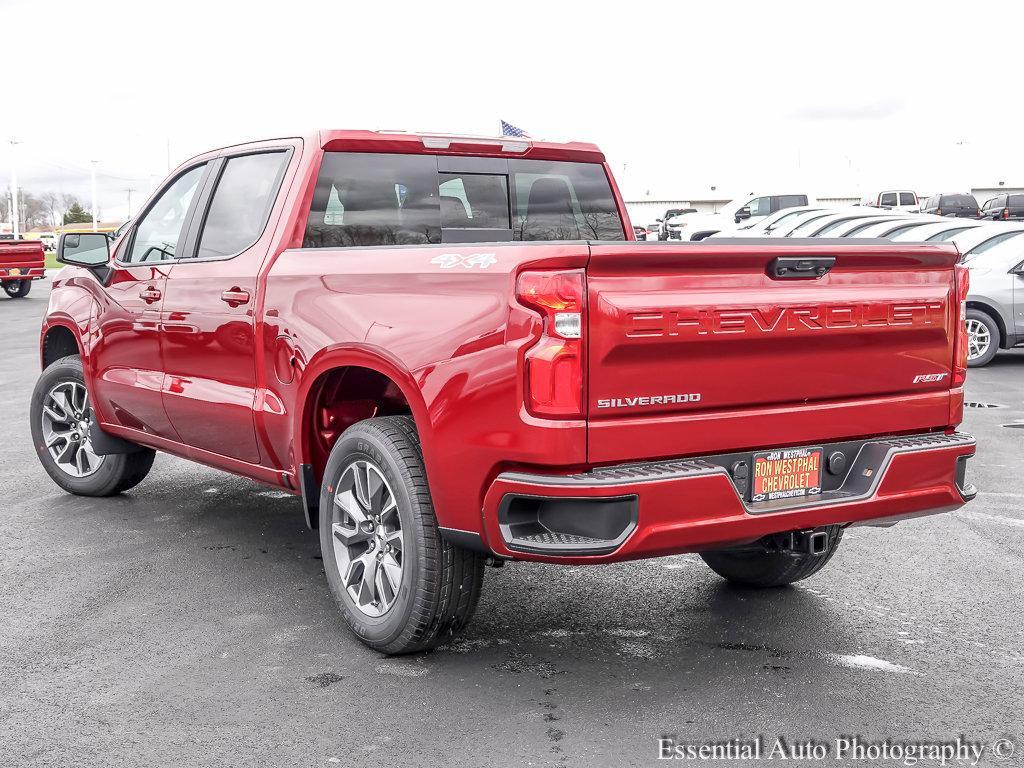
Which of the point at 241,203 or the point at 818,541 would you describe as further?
the point at 241,203

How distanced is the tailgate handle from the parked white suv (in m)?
24.1

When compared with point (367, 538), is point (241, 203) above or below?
above

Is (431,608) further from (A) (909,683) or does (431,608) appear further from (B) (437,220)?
(B) (437,220)

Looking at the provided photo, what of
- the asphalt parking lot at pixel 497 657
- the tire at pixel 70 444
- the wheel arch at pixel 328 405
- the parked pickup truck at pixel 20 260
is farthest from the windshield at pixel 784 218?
the wheel arch at pixel 328 405

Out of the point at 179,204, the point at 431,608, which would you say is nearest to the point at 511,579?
the point at 431,608

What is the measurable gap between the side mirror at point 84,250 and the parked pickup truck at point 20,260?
23.4 meters

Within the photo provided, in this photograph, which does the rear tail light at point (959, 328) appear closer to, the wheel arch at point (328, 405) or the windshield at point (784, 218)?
the wheel arch at point (328, 405)

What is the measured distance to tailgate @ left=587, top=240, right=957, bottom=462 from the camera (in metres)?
3.70

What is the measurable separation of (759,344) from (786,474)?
0.49 m

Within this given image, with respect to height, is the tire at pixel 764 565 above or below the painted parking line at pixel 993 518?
above

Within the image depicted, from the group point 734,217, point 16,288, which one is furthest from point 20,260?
point 734,217

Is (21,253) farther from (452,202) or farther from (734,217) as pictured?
(452,202)

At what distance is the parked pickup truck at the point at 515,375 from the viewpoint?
3701 millimetres

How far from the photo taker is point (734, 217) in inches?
1268
